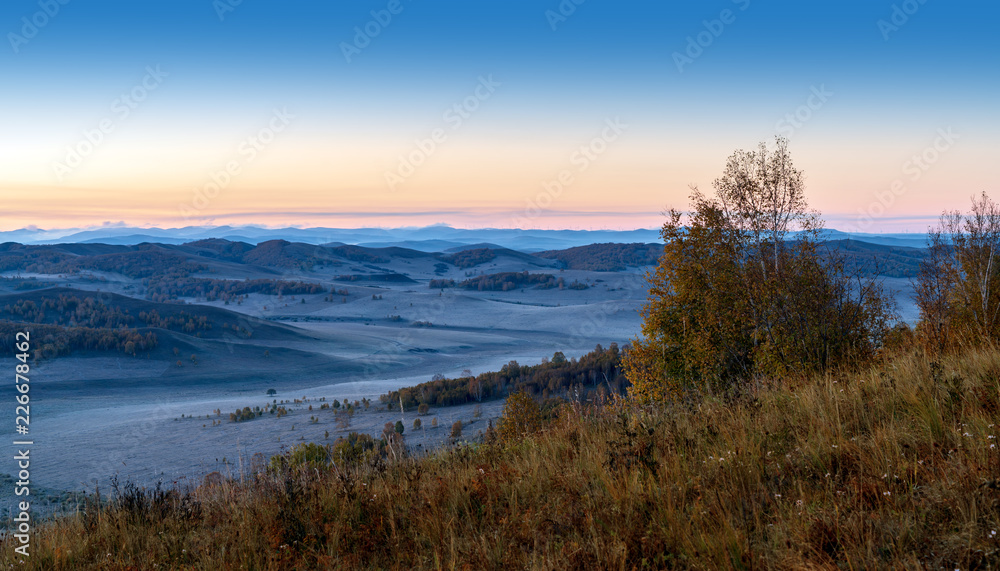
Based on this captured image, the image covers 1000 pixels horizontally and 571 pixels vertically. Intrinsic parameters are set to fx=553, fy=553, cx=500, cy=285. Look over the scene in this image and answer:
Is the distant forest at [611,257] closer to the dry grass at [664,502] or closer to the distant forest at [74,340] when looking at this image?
the distant forest at [74,340]

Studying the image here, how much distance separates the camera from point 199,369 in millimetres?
49906

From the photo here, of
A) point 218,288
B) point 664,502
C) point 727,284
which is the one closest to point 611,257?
point 218,288

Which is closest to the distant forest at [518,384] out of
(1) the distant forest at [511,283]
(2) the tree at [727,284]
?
(2) the tree at [727,284]

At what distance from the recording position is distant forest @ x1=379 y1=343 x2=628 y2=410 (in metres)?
32.8

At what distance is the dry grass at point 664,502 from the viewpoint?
3.11 meters

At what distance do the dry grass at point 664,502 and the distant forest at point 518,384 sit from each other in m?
25.1

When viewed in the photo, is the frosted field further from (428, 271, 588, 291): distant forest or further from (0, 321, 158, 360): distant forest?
(428, 271, 588, 291): distant forest

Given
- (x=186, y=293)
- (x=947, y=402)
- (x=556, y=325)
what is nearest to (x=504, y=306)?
(x=556, y=325)

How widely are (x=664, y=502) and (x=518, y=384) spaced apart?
3208 centimetres

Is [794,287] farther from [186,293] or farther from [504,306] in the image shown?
[186,293]

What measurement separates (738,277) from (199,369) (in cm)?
4708

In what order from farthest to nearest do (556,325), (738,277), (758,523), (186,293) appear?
1. (186,293)
2. (556,325)
3. (738,277)
4. (758,523)

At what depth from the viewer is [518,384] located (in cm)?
3562

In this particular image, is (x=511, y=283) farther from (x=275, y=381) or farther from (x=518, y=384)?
(x=518, y=384)
